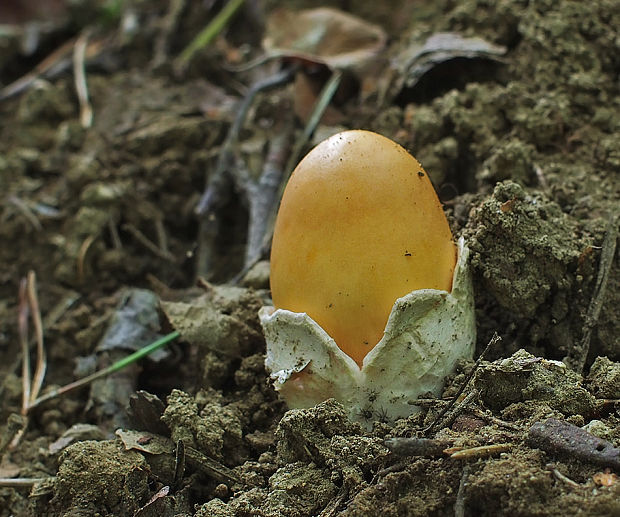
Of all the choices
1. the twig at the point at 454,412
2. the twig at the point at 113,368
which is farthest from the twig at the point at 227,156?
the twig at the point at 454,412

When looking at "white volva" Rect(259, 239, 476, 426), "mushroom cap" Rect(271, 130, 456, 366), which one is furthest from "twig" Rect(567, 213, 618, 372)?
"mushroom cap" Rect(271, 130, 456, 366)

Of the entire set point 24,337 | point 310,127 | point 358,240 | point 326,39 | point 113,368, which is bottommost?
point 24,337

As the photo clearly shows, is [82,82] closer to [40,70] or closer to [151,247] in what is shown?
[40,70]

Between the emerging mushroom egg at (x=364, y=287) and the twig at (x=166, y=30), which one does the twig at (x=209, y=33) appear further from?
the emerging mushroom egg at (x=364, y=287)

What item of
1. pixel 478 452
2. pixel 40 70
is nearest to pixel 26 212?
pixel 40 70

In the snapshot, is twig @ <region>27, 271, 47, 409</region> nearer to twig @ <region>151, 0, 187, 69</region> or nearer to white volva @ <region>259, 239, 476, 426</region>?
white volva @ <region>259, 239, 476, 426</region>

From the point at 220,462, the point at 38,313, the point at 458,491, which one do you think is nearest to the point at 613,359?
the point at 458,491
